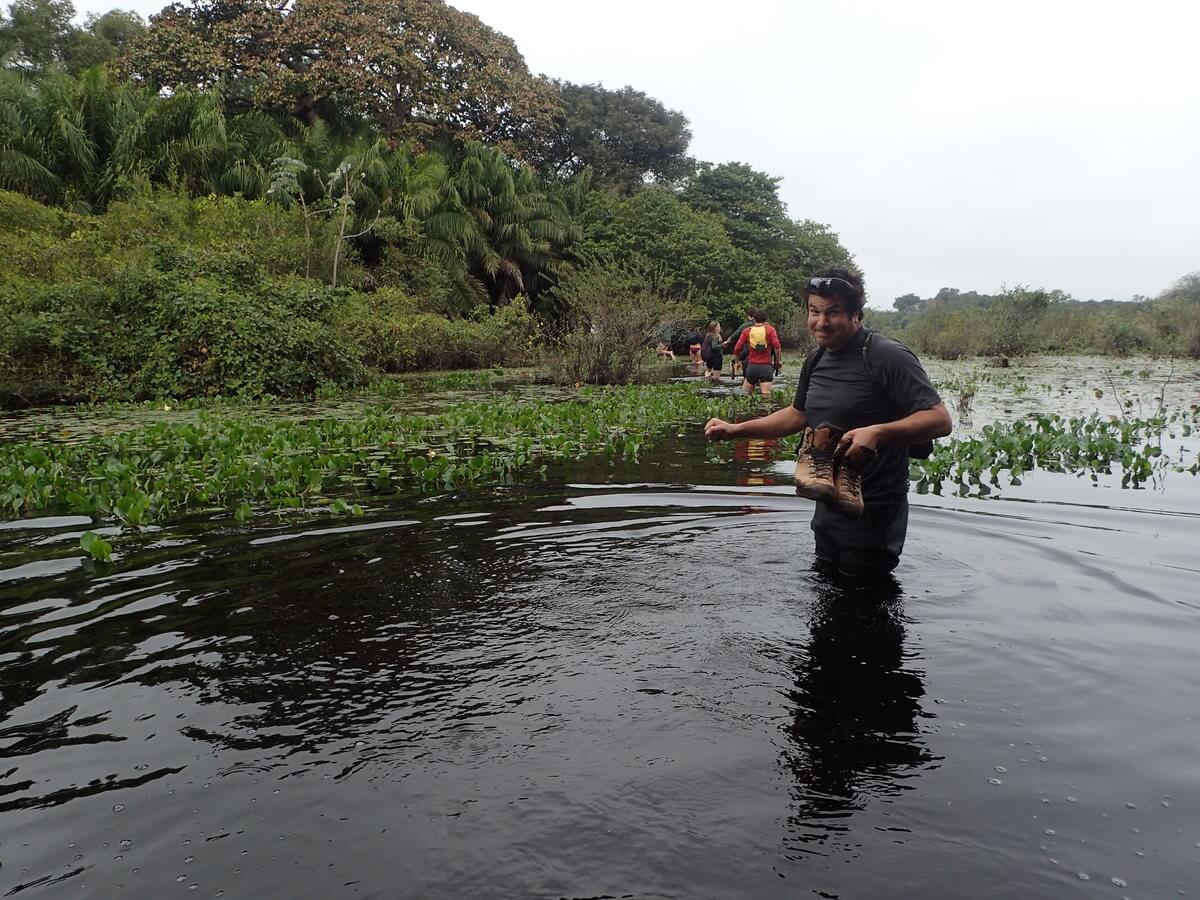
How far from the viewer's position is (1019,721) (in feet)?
10.1

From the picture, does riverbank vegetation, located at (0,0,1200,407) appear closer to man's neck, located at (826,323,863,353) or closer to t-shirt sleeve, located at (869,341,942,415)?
man's neck, located at (826,323,863,353)

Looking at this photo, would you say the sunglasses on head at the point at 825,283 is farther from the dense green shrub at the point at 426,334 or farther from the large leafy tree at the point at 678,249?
the large leafy tree at the point at 678,249

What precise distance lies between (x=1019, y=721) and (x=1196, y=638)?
61.2 inches

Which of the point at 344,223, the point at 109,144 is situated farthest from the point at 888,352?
the point at 109,144

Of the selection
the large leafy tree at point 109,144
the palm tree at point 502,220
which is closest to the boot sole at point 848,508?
the large leafy tree at point 109,144

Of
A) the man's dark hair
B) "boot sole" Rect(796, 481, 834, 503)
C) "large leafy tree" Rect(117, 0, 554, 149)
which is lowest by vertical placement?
"boot sole" Rect(796, 481, 834, 503)

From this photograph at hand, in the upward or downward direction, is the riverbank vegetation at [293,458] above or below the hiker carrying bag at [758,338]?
below

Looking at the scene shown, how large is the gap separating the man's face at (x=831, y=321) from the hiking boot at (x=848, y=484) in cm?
65

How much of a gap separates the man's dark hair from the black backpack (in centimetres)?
18

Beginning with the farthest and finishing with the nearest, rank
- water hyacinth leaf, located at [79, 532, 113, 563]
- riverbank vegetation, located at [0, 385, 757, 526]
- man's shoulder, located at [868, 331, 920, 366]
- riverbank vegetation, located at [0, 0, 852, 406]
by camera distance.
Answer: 1. riverbank vegetation, located at [0, 0, 852, 406]
2. riverbank vegetation, located at [0, 385, 757, 526]
3. water hyacinth leaf, located at [79, 532, 113, 563]
4. man's shoulder, located at [868, 331, 920, 366]

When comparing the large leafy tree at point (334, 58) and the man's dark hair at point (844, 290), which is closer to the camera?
the man's dark hair at point (844, 290)

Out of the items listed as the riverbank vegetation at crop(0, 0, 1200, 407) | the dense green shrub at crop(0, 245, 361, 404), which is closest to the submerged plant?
the riverbank vegetation at crop(0, 0, 1200, 407)

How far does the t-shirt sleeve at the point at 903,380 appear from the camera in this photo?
12.5 ft

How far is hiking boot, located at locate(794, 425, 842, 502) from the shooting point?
150 inches
